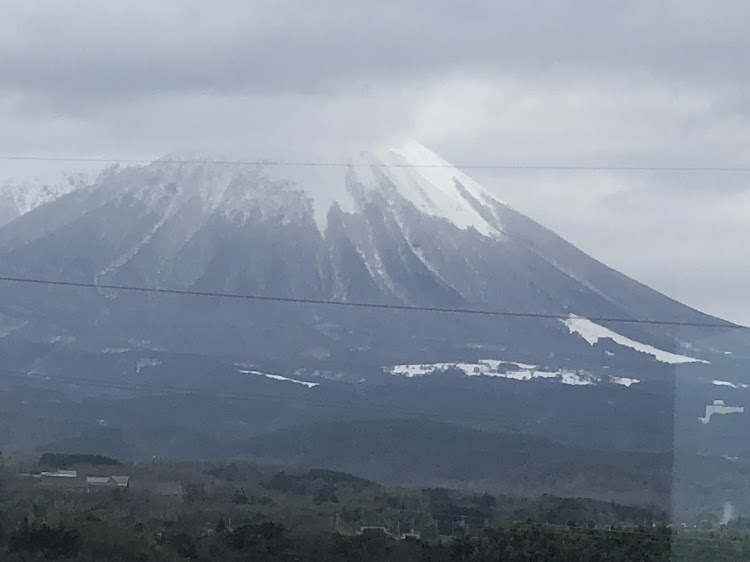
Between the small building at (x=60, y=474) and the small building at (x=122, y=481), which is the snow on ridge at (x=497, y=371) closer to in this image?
the small building at (x=60, y=474)

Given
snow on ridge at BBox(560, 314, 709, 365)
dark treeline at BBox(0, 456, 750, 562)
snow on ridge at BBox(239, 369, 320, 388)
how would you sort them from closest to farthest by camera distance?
1. dark treeline at BBox(0, 456, 750, 562)
2. snow on ridge at BBox(560, 314, 709, 365)
3. snow on ridge at BBox(239, 369, 320, 388)

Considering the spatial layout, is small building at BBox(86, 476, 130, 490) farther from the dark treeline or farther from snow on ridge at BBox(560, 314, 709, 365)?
snow on ridge at BBox(560, 314, 709, 365)

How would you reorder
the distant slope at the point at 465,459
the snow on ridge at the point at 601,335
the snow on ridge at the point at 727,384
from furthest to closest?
the snow on ridge at the point at 601,335 < the snow on ridge at the point at 727,384 < the distant slope at the point at 465,459

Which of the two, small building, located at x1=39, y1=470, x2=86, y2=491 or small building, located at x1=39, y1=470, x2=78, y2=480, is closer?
small building, located at x1=39, y1=470, x2=86, y2=491

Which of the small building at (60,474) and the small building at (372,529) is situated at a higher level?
the small building at (60,474)

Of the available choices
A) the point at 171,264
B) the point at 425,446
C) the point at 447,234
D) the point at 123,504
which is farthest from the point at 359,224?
the point at 123,504

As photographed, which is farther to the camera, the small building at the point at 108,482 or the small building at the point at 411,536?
the small building at the point at 108,482

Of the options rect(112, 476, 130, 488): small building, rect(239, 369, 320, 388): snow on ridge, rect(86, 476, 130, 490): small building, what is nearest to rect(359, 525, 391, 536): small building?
rect(112, 476, 130, 488): small building

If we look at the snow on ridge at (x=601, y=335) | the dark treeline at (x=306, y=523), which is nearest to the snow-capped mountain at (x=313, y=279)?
the snow on ridge at (x=601, y=335)

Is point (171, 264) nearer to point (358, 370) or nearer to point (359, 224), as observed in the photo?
point (359, 224)
